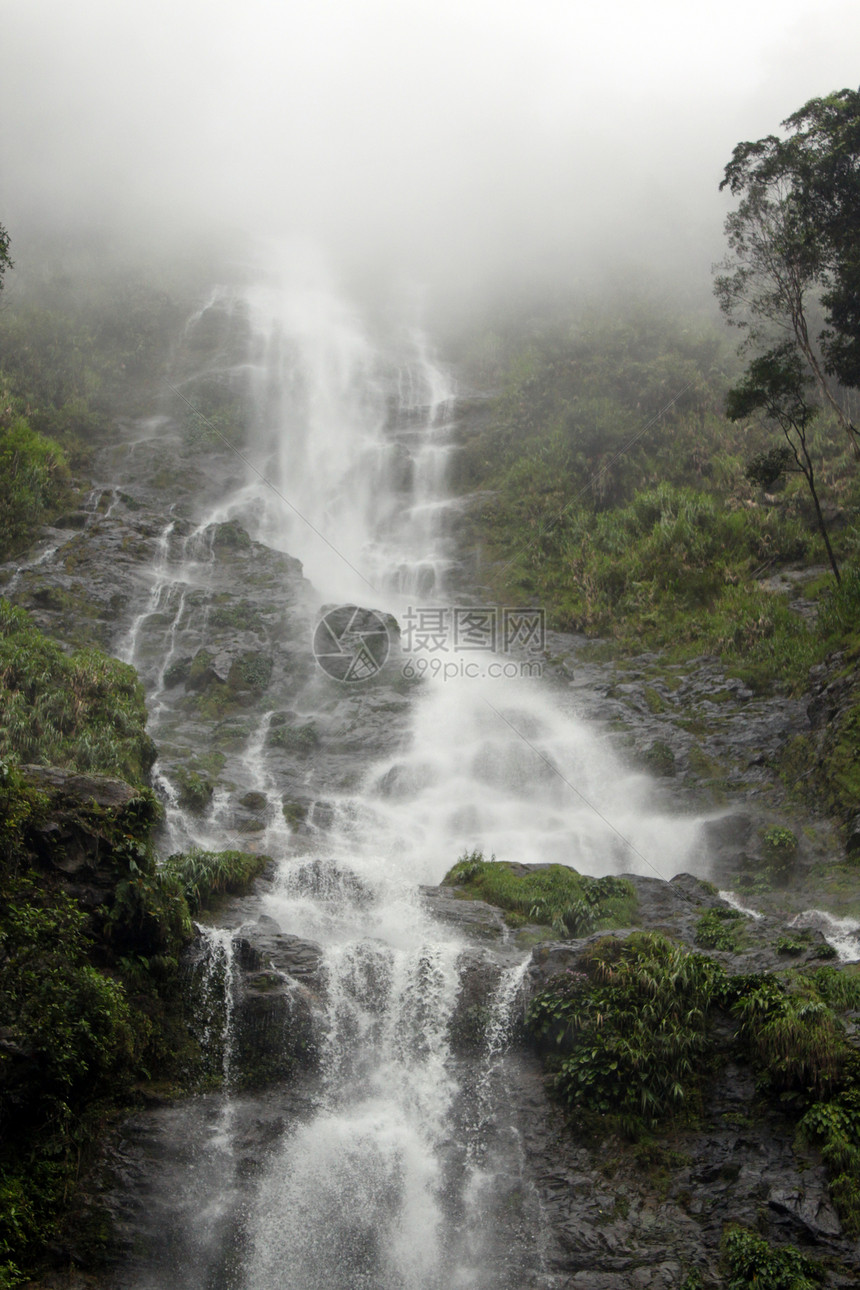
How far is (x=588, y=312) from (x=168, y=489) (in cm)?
2623

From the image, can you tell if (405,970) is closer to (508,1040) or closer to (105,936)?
(508,1040)

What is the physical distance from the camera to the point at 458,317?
50312 mm

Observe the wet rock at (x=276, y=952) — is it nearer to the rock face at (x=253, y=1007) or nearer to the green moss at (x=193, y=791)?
the rock face at (x=253, y=1007)

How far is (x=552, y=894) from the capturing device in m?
15.4

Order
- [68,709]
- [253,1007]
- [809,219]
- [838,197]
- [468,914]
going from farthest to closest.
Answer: [809,219] → [838,197] → [68,709] → [468,914] → [253,1007]

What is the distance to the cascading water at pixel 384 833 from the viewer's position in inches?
393

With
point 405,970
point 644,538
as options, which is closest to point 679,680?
point 644,538

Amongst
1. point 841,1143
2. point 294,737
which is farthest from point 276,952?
point 294,737

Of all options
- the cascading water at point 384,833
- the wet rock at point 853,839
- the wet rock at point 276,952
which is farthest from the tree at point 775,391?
the wet rock at point 276,952

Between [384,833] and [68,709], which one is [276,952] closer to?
[384,833]

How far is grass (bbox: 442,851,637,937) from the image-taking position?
14469 millimetres

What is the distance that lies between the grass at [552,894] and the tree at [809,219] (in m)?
13.9

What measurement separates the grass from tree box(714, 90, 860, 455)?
13870mm

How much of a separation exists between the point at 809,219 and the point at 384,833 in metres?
19.4
